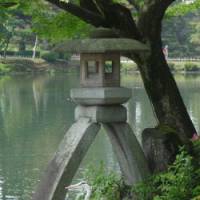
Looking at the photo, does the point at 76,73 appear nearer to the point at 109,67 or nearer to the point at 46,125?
the point at 46,125

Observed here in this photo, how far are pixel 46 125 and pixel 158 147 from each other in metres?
13.3

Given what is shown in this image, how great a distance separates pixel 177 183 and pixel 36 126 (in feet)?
45.0

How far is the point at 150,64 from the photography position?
5.45 m

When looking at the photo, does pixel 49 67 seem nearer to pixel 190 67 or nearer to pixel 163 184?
pixel 190 67

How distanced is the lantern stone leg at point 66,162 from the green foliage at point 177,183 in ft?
2.05

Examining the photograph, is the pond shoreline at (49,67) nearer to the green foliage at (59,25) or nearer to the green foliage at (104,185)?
the green foliage at (59,25)

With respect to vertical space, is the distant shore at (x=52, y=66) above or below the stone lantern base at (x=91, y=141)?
above

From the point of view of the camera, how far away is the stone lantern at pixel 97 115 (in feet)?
15.1

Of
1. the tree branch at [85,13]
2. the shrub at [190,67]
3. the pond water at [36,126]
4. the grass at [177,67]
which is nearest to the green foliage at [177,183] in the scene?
the tree branch at [85,13]

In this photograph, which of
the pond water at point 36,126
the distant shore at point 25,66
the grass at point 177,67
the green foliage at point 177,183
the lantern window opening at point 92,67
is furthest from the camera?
the grass at point 177,67

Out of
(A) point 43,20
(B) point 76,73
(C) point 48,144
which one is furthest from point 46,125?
(B) point 76,73

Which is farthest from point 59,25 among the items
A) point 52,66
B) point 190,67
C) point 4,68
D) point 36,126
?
point 190,67

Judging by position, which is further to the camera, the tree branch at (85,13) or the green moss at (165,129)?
the tree branch at (85,13)

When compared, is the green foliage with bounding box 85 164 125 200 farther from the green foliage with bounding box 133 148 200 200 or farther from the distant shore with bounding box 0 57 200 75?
the distant shore with bounding box 0 57 200 75
